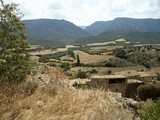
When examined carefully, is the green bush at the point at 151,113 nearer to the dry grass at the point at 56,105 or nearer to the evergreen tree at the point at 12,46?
the dry grass at the point at 56,105

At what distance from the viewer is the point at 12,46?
315 inches

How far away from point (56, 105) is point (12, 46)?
4279 mm

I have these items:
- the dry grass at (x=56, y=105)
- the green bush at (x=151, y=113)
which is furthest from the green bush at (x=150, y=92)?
the dry grass at (x=56, y=105)

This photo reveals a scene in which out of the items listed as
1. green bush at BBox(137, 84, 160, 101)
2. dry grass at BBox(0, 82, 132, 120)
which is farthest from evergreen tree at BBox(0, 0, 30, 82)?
green bush at BBox(137, 84, 160, 101)

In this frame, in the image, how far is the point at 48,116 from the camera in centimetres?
370

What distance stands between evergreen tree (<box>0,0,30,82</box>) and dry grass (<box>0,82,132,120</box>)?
86.1 inches

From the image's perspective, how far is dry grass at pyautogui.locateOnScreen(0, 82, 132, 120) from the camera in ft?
12.3

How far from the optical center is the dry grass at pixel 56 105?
3.76 m

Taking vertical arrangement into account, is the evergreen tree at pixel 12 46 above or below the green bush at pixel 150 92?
above

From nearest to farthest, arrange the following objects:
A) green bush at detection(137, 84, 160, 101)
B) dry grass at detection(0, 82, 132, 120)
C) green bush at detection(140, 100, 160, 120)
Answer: dry grass at detection(0, 82, 132, 120) < green bush at detection(140, 100, 160, 120) < green bush at detection(137, 84, 160, 101)

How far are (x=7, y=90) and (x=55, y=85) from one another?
0.92m

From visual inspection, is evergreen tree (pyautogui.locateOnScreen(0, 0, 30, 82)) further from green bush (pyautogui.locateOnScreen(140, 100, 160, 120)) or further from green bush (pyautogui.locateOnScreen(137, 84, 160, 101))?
green bush (pyautogui.locateOnScreen(137, 84, 160, 101))

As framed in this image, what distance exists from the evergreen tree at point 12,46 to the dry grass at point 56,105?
2.19m

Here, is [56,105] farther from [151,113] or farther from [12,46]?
[12,46]
